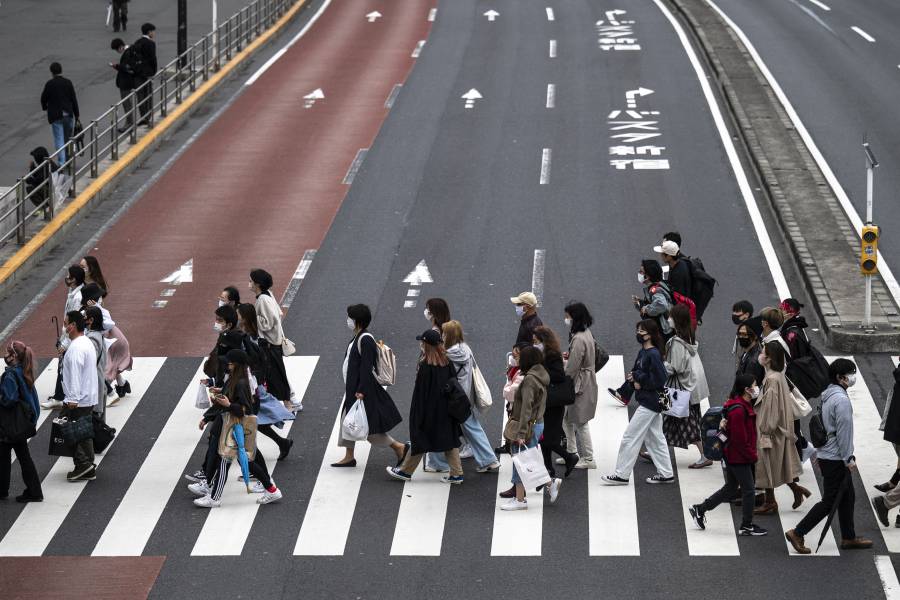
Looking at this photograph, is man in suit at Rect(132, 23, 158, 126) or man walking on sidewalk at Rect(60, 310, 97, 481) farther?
man in suit at Rect(132, 23, 158, 126)

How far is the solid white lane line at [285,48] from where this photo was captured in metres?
35.4

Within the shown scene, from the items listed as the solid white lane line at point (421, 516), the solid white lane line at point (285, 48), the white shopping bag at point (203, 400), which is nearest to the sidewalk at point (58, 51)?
the solid white lane line at point (285, 48)

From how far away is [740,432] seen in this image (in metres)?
12.8

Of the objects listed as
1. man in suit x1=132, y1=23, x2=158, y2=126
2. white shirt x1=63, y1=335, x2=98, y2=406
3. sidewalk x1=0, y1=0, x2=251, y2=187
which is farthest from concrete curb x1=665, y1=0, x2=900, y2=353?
sidewalk x1=0, y1=0, x2=251, y2=187

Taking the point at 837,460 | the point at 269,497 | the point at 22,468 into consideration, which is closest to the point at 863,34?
the point at 837,460

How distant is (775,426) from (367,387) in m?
4.07

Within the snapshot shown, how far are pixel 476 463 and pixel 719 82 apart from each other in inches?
783

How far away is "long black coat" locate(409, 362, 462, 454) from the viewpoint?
14.1 metres

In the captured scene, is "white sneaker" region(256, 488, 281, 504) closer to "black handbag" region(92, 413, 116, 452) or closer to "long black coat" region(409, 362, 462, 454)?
"long black coat" region(409, 362, 462, 454)

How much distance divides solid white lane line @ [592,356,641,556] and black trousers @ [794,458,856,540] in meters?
1.53

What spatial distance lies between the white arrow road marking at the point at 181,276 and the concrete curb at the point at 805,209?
29.1ft

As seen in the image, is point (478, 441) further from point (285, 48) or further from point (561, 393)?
point (285, 48)

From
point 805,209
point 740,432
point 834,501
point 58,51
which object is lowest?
point 58,51

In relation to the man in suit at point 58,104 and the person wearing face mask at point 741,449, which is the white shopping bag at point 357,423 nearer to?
the person wearing face mask at point 741,449
